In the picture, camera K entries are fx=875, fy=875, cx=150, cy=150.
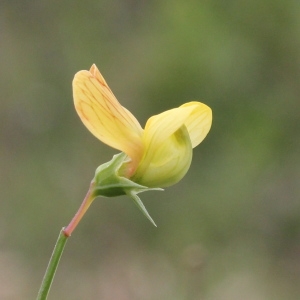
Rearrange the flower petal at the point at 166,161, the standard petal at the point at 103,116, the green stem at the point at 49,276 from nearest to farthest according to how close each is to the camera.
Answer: the green stem at the point at 49,276 < the standard petal at the point at 103,116 < the flower petal at the point at 166,161

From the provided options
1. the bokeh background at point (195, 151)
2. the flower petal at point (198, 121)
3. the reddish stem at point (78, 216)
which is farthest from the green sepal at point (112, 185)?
the bokeh background at point (195, 151)

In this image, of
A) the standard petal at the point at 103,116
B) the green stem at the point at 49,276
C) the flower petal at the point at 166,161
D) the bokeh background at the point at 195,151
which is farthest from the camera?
the bokeh background at the point at 195,151

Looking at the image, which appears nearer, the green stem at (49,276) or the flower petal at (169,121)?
the green stem at (49,276)

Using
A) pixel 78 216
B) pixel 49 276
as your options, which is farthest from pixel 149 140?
pixel 49 276

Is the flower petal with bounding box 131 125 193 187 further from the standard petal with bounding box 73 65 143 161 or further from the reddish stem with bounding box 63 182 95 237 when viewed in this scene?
the reddish stem with bounding box 63 182 95 237

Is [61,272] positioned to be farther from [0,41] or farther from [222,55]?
[0,41]

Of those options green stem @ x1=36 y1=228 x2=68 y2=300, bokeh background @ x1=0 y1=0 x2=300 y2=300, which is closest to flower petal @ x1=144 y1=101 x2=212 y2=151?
green stem @ x1=36 y1=228 x2=68 y2=300

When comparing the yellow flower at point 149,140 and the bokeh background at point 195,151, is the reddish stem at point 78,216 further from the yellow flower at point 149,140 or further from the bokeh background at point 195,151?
the bokeh background at point 195,151
